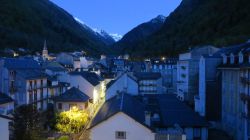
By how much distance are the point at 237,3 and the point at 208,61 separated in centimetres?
12205

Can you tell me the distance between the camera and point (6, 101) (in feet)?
135

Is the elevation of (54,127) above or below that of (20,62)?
below

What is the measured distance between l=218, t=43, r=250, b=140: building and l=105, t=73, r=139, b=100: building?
19.3m

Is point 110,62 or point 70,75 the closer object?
point 70,75

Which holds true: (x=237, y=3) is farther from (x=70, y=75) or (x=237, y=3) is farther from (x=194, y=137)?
(x=194, y=137)

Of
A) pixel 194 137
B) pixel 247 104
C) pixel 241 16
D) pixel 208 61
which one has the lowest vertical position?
pixel 194 137

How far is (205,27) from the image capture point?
16025cm

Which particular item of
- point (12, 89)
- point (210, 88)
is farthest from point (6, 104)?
point (210, 88)

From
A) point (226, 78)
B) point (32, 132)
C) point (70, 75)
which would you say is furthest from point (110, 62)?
point (32, 132)

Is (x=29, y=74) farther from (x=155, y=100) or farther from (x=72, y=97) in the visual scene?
(x=155, y=100)

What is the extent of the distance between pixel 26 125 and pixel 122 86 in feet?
97.4

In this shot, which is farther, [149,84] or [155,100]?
[149,84]

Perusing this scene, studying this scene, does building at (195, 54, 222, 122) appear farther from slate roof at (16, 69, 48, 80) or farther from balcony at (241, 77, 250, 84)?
slate roof at (16, 69, 48, 80)

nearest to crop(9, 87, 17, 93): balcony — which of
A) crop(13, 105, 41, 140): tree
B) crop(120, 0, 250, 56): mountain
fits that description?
crop(13, 105, 41, 140): tree
